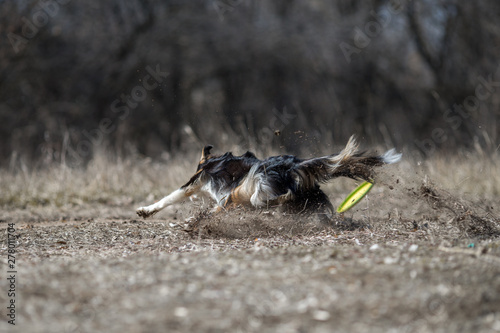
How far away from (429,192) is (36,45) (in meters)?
16.3

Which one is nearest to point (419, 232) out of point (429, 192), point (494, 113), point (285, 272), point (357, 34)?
point (429, 192)

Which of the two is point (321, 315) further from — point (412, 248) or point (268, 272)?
point (412, 248)

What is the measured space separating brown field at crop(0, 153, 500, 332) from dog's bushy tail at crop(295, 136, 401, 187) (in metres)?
0.27

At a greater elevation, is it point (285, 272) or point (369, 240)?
point (285, 272)

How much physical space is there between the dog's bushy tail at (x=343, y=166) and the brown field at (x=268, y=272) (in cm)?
27

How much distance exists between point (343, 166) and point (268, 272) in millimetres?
2565

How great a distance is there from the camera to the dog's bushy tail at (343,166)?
607 cm

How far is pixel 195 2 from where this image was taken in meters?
20.6

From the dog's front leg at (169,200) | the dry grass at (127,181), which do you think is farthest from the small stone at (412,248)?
the dry grass at (127,181)

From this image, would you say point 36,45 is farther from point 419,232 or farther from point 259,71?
point 419,232

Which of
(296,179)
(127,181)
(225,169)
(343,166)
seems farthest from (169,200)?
(127,181)

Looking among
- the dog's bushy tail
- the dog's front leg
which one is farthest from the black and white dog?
the dog's front leg

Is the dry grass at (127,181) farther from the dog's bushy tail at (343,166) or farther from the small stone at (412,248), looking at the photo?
the small stone at (412,248)

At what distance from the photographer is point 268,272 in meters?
3.78
